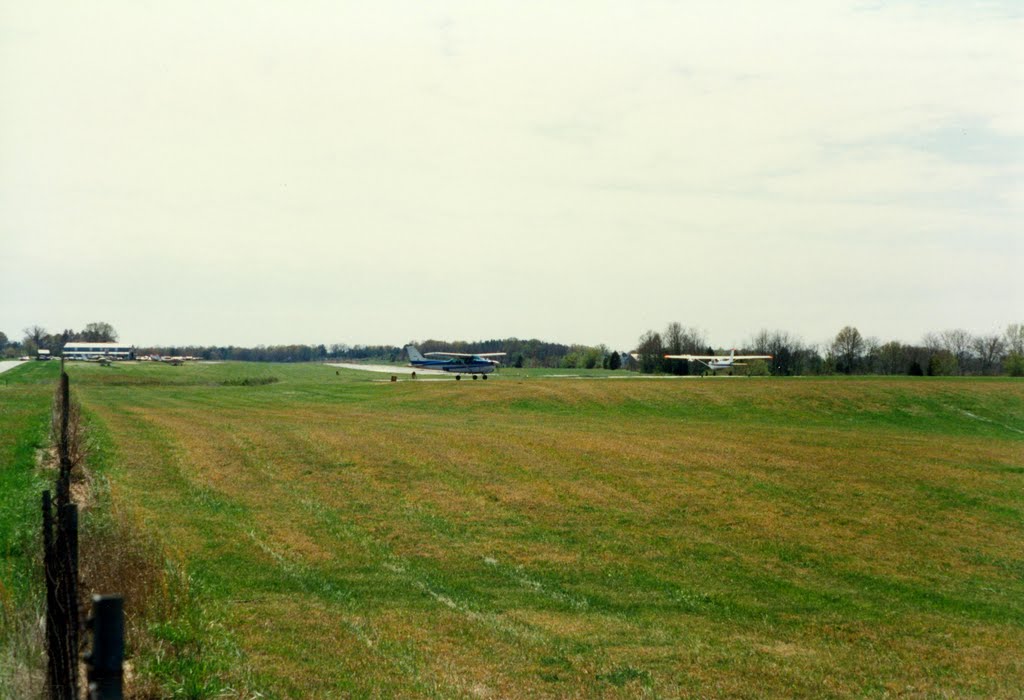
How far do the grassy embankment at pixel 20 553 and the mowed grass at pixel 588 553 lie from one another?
8.20 feet

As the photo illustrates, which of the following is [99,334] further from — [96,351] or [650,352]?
[650,352]

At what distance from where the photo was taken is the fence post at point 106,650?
427cm

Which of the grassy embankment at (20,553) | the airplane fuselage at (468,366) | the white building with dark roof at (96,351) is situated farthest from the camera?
the white building with dark roof at (96,351)

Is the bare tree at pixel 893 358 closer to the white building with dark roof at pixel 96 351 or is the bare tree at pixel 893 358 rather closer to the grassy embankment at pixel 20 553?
the grassy embankment at pixel 20 553

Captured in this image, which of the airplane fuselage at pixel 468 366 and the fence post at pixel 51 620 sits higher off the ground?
the airplane fuselage at pixel 468 366

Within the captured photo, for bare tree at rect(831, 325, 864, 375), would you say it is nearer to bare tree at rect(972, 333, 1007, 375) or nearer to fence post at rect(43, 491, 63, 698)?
bare tree at rect(972, 333, 1007, 375)

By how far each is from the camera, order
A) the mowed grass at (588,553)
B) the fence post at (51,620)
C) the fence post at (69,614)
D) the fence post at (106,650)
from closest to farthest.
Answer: the fence post at (106,650), the fence post at (69,614), the fence post at (51,620), the mowed grass at (588,553)

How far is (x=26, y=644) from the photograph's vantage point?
8.16m

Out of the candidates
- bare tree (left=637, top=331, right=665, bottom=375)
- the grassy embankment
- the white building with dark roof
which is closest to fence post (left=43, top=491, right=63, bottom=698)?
the grassy embankment

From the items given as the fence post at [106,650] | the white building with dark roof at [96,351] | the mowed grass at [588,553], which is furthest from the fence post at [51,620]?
the white building with dark roof at [96,351]

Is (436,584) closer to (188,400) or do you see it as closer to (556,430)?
(556,430)

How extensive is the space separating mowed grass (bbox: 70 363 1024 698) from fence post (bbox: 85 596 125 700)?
5919 millimetres

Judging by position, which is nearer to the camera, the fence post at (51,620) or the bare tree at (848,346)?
the fence post at (51,620)

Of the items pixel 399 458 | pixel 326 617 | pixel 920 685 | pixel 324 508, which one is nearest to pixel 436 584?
pixel 326 617
